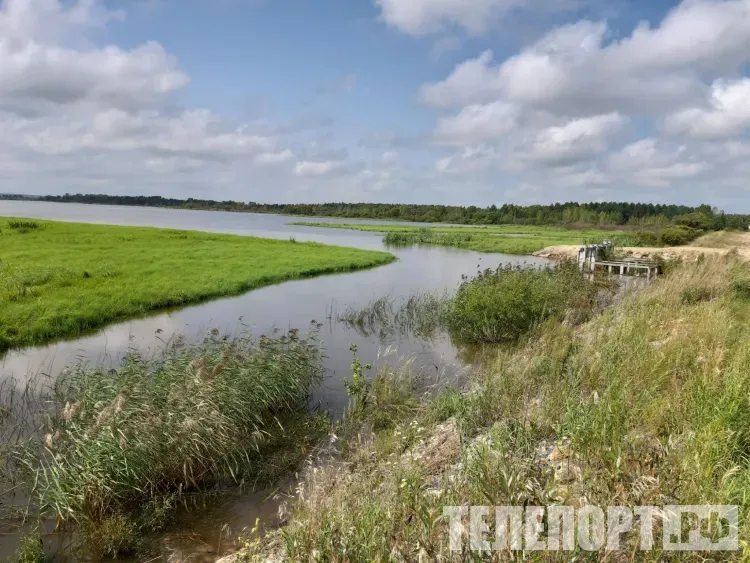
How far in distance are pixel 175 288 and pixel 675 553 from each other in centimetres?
2337

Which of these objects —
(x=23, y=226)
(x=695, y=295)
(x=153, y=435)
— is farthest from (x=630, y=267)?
(x=23, y=226)

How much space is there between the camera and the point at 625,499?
12.5 ft

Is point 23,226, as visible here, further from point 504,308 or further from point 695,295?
point 695,295

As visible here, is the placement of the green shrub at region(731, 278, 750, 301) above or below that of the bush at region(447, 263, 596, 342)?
above

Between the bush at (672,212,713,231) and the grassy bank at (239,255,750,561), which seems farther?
the bush at (672,212,713,231)

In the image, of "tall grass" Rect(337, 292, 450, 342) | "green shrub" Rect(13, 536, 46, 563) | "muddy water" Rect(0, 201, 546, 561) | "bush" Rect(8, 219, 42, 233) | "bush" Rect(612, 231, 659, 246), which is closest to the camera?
"green shrub" Rect(13, 536, 46, 563)

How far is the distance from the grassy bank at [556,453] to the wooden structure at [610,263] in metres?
22.0

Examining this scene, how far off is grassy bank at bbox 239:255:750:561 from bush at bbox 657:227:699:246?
50.1 meters

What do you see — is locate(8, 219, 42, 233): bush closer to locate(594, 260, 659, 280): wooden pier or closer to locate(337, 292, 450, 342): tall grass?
locate(337, 292, 450, 342): tall grass

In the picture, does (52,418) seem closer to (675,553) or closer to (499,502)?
(499,502)

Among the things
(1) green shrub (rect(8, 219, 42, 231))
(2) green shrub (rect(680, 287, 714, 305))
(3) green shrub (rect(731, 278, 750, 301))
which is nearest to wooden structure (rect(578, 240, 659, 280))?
(3) green shrub (rect(731, 278, 750, 301))

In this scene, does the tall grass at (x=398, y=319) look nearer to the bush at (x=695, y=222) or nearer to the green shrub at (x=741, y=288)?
the green shrub at (x=741, y=288)

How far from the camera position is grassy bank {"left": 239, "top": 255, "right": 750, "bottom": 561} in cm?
390

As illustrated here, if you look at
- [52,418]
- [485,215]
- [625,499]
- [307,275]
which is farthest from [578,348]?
[485,215]
